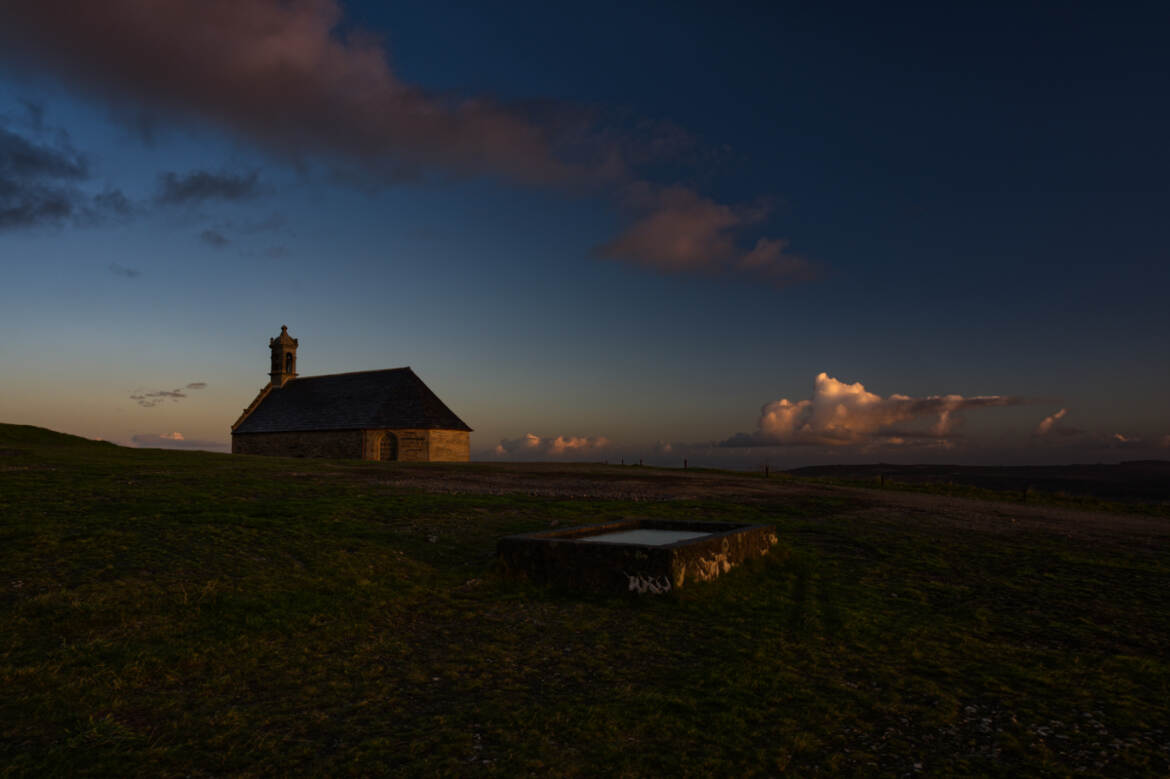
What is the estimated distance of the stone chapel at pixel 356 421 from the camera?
47406 millimetres

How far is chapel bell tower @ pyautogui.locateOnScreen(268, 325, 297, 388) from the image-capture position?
194 feet

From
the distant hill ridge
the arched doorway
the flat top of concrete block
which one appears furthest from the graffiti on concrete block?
the arched doorway

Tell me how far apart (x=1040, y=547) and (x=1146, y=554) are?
5.92 feet

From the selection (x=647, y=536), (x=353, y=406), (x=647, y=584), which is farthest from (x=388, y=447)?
(x=647, y=584)

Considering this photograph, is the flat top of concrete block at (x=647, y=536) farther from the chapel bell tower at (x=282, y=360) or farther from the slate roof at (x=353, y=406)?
the chapel bell tower at (x=282, y=360)

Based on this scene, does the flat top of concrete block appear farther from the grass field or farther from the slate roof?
the slate roof

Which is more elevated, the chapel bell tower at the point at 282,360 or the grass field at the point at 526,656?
the chapel bell tower at the point at 282,360

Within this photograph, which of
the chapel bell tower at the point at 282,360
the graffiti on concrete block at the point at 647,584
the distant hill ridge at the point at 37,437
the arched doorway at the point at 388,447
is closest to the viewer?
the graffiti on concrete block at the point at 647,584

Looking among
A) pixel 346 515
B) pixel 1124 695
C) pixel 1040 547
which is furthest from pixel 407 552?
pixel 1040 547

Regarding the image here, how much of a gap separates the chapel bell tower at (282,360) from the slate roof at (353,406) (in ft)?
5.58

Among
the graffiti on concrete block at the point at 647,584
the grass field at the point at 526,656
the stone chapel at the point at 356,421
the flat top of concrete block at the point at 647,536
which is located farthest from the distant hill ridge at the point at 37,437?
the graffiti on concrete block at the point at 647,584

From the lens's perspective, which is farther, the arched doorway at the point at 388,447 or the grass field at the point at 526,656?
the arched doorway at the point at 388,447

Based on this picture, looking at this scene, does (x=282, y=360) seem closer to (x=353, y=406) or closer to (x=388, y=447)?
(x=353, y=406)

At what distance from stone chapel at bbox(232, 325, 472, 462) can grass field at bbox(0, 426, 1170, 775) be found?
34.8 meters
